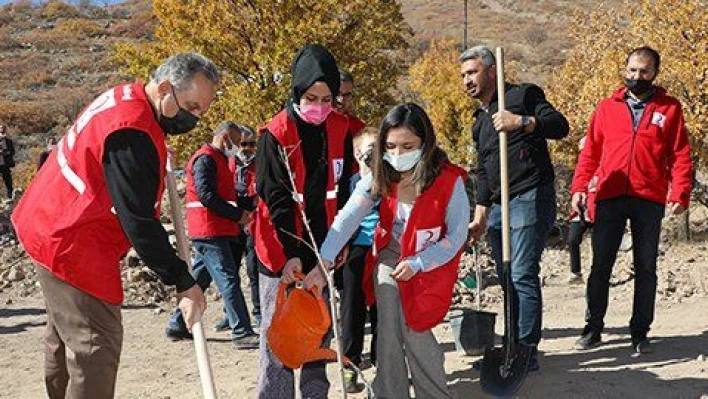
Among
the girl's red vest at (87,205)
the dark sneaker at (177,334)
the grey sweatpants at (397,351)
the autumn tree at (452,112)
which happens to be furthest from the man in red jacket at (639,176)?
the autumn tree at (452,112)

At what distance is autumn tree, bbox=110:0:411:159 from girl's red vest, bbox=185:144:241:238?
8.45 m

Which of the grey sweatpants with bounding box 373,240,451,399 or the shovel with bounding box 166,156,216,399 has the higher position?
the shovel with bounding box 166,156,216,399

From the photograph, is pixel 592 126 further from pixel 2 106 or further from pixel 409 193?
pixel 2 106

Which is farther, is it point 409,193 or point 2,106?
point 2,106

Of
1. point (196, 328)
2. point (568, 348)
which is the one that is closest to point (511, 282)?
point (568, 348)

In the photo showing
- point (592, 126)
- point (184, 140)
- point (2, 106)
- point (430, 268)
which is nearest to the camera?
point (430, 268)

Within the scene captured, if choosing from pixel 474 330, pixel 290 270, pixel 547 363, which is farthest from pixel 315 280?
pixel 547 363

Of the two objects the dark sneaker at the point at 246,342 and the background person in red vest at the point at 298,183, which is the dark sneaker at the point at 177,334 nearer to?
the dark sneaker at the point at 246,342

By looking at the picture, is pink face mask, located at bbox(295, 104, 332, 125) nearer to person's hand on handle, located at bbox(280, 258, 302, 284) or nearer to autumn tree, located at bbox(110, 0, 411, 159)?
person's hand on handle, located at bbox(280, 258, 302, 284)

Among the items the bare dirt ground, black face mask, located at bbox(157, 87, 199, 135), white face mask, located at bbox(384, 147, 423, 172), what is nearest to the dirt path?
the bare dirt ground

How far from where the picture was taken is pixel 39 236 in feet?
10.3

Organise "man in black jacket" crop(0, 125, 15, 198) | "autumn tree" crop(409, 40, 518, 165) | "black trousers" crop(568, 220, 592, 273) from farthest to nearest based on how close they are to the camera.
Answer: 1. "autumn tree" crop(409, 40, 518, 165)
2. "man in black jacket" crop(0, 125, 15, 198)
3. "black trousers" crop(568, 220, 592, 273)

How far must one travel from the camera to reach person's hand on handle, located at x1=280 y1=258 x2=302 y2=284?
364cm

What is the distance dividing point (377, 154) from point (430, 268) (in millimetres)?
588
